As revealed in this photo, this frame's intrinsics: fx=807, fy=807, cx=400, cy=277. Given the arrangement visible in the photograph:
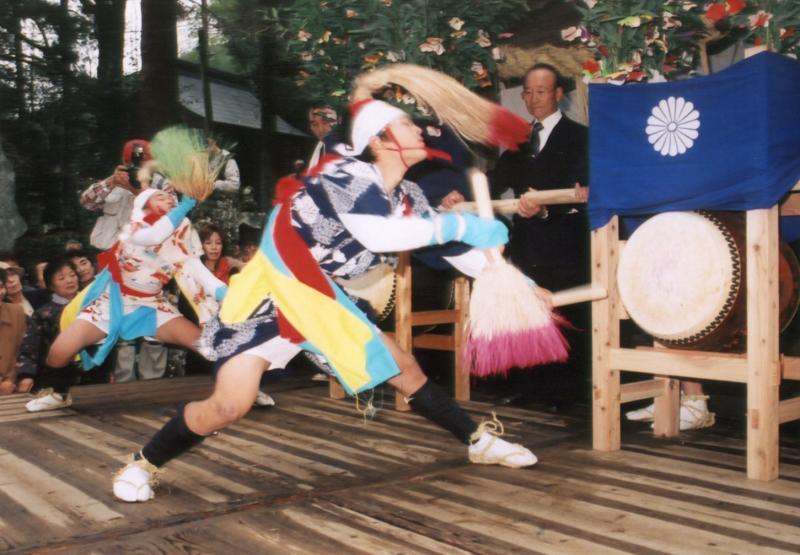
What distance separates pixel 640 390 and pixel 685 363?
479 mm

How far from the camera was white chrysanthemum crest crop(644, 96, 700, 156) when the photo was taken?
9.82ft

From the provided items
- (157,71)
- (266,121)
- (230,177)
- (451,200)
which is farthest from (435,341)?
(157,71)

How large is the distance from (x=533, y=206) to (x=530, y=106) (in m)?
1.14

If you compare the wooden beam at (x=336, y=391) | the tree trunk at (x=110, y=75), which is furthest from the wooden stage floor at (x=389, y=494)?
the tree trunk at (x=110, y=75)

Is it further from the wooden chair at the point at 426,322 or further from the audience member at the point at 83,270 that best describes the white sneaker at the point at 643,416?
the audience member at the point at 83,270

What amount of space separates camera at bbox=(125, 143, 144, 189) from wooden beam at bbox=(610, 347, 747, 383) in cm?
285

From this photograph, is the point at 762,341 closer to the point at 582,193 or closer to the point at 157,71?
the point at 582,193

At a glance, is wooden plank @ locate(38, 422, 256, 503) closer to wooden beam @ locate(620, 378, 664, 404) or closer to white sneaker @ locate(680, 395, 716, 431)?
wooden beam @ locate(620, 378, 664, 404)

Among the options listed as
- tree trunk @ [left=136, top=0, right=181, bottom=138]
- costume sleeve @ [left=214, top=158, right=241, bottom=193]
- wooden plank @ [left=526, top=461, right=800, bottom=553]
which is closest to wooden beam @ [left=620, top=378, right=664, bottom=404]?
wooden plank @ [left=526, top=461, right=800, bottom=553]

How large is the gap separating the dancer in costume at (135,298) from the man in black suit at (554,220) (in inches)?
67.2

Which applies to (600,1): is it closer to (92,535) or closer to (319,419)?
(319,419)

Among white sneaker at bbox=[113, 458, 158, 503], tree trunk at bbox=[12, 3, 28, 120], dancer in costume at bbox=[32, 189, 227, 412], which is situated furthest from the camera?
tree trunk at bbox=[12, 3, 28, 120]

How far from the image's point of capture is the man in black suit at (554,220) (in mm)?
4215

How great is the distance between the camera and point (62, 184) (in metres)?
6.96
